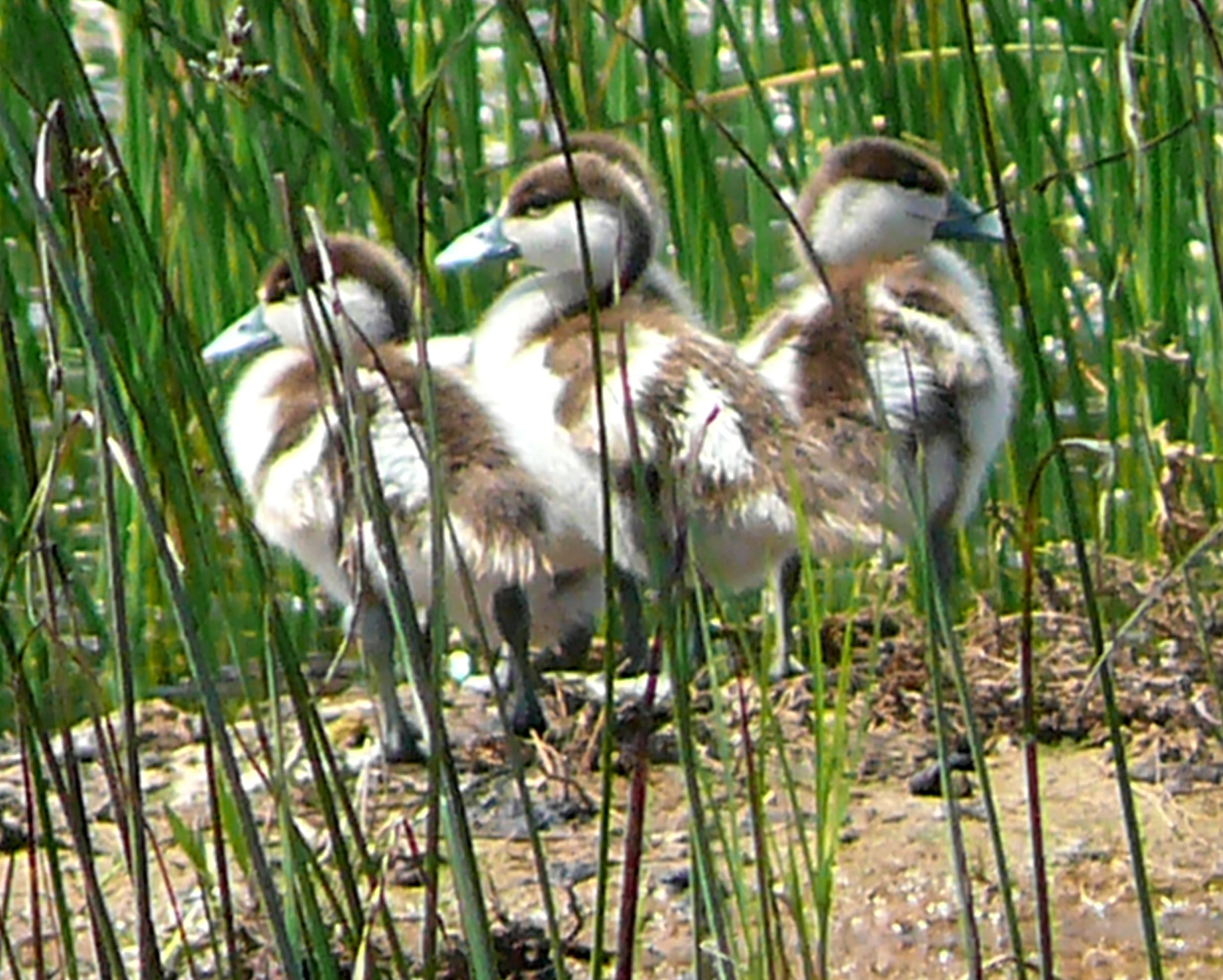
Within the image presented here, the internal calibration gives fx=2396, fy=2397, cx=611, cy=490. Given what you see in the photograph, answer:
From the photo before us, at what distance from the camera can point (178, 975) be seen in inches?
102

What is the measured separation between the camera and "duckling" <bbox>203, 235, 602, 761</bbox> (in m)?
3.37

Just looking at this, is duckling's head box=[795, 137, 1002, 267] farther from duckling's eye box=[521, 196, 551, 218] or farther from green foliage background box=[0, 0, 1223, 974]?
duckling's eye box=[521, 196, 551, 218]

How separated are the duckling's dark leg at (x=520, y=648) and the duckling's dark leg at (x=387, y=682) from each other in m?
0.16

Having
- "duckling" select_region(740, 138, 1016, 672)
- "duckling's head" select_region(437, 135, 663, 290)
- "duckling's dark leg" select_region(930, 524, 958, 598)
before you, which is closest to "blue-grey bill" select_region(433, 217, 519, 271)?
"duckling's head" select_region(437, 135, 663, 290)

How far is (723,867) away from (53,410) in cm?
128

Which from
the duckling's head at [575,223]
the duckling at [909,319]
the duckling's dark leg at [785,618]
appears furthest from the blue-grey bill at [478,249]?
the duckling's dark leg at [785,618]

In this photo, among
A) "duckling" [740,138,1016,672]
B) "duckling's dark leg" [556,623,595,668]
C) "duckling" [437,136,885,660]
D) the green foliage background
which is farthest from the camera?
"duckling's dark leg" [556,623,595,668]

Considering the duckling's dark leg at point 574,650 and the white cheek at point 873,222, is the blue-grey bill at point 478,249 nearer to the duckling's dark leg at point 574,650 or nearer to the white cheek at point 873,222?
the white cheek at point 873,222

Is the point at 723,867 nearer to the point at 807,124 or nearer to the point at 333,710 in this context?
the point at 333,710

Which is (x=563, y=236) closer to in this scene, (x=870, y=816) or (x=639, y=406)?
(x=639, y=406)

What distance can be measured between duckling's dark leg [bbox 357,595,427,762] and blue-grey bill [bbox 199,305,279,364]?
49cm

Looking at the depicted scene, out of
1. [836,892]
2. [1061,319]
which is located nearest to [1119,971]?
[836,892]

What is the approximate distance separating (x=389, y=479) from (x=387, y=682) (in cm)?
37

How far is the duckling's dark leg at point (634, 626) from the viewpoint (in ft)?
12.7
